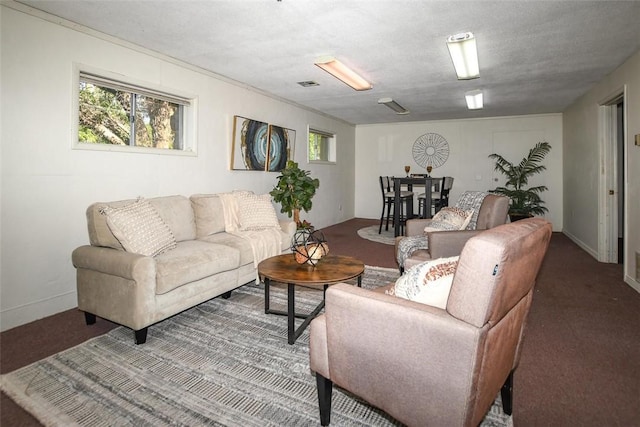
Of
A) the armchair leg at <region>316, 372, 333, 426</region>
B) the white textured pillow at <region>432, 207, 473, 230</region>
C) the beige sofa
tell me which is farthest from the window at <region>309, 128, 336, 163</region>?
the armchair leg at <region>316, 372, 333, 426</region>

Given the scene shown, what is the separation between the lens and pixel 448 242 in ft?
9.47

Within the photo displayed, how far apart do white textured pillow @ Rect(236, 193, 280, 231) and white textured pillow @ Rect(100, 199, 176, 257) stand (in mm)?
1041

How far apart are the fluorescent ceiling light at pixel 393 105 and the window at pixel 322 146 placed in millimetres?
1511

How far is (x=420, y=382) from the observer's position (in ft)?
3.88

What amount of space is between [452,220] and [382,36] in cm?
183

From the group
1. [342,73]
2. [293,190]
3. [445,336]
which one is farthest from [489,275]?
[293,190]

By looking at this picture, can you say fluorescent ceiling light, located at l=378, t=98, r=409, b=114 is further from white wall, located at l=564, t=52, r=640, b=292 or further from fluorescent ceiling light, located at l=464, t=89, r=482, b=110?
white wall, located at l=564, t=52, r=640, b=292

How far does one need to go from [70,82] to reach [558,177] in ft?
26.4

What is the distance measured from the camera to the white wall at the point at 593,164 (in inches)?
139

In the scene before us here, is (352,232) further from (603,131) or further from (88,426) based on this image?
(88,426)

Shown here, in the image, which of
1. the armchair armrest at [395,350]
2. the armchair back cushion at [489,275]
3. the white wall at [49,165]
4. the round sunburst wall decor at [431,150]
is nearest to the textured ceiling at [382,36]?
the white wall at [49,165]

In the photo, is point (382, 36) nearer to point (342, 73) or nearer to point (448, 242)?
point (342, 73)

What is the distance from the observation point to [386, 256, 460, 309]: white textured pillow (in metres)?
1.27

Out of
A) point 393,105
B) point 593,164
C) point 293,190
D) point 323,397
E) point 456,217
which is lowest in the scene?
point 323,397
